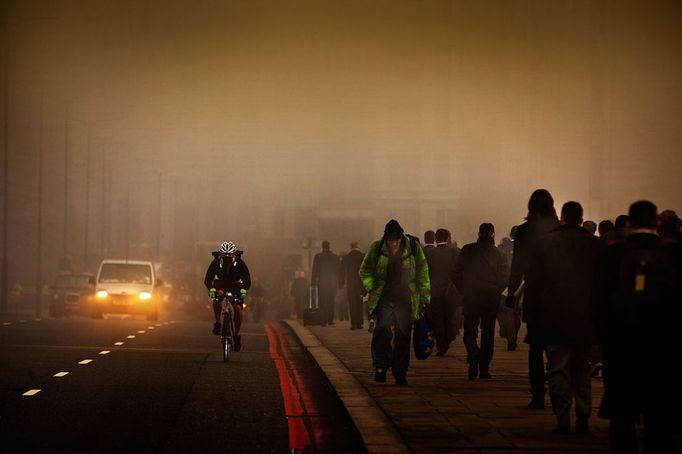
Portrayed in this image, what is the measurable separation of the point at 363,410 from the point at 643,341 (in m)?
4.58

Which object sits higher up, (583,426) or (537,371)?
(537,371)

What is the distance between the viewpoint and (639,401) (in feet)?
26.5

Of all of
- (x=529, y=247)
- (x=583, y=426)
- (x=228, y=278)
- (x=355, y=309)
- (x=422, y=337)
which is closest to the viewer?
(x=583, y=426)

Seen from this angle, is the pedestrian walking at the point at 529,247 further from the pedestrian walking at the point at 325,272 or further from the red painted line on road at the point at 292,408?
the pedestrian walking at the point at 325,272

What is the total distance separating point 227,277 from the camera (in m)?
21.6

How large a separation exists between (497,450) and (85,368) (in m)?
9.96

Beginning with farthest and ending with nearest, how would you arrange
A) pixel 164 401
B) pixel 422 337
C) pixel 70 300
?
pixel 70 300
pixel 422 337
pixel 164 401

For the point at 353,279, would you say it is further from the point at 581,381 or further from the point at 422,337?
the point at 581,381

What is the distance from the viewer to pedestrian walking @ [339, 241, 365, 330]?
29359mm

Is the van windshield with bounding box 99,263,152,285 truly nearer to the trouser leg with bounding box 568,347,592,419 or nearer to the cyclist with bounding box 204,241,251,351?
the cyclist with bounding box 204,241,251,351

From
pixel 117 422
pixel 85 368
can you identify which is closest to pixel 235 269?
pixel 85 368

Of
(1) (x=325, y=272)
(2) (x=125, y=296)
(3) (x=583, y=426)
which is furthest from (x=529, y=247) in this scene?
(2) (x=125, y=296)

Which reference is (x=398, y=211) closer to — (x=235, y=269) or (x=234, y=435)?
(x=235, y=269)

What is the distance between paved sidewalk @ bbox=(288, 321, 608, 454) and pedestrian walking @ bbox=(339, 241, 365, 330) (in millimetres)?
9082
